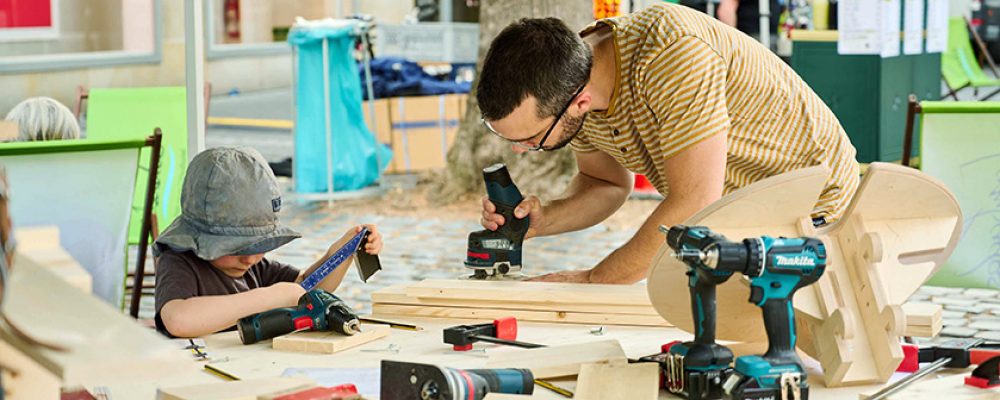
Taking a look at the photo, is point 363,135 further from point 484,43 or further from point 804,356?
point 804,356

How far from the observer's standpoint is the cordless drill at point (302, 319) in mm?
2631

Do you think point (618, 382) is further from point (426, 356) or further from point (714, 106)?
point (714, 106)

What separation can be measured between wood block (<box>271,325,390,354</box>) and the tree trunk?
635cm

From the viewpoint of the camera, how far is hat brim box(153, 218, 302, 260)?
2.93 metres

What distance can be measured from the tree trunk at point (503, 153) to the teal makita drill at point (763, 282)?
693 cm

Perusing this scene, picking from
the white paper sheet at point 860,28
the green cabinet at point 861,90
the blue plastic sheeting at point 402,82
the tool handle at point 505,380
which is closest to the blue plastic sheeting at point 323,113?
the blue plastic sheeting at point 402,82

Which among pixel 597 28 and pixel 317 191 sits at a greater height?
pixel 597 28

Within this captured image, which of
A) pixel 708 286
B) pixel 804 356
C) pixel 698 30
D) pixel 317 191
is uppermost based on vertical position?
pixel 698 30

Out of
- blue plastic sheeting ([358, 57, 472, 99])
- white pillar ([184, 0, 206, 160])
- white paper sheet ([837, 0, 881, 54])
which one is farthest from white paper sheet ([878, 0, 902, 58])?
white pillar ([184, 0, 206, 160])

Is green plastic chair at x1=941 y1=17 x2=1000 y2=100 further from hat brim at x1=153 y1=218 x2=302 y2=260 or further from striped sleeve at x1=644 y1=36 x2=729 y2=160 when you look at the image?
hat brim at x1=153 y1=218 x2=302 y2=260

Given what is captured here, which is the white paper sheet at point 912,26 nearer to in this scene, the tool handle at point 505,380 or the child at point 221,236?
the child at point 221,236

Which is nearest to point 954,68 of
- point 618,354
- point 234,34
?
point 234,34

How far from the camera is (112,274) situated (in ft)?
13.4

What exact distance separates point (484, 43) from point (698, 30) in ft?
21.5
